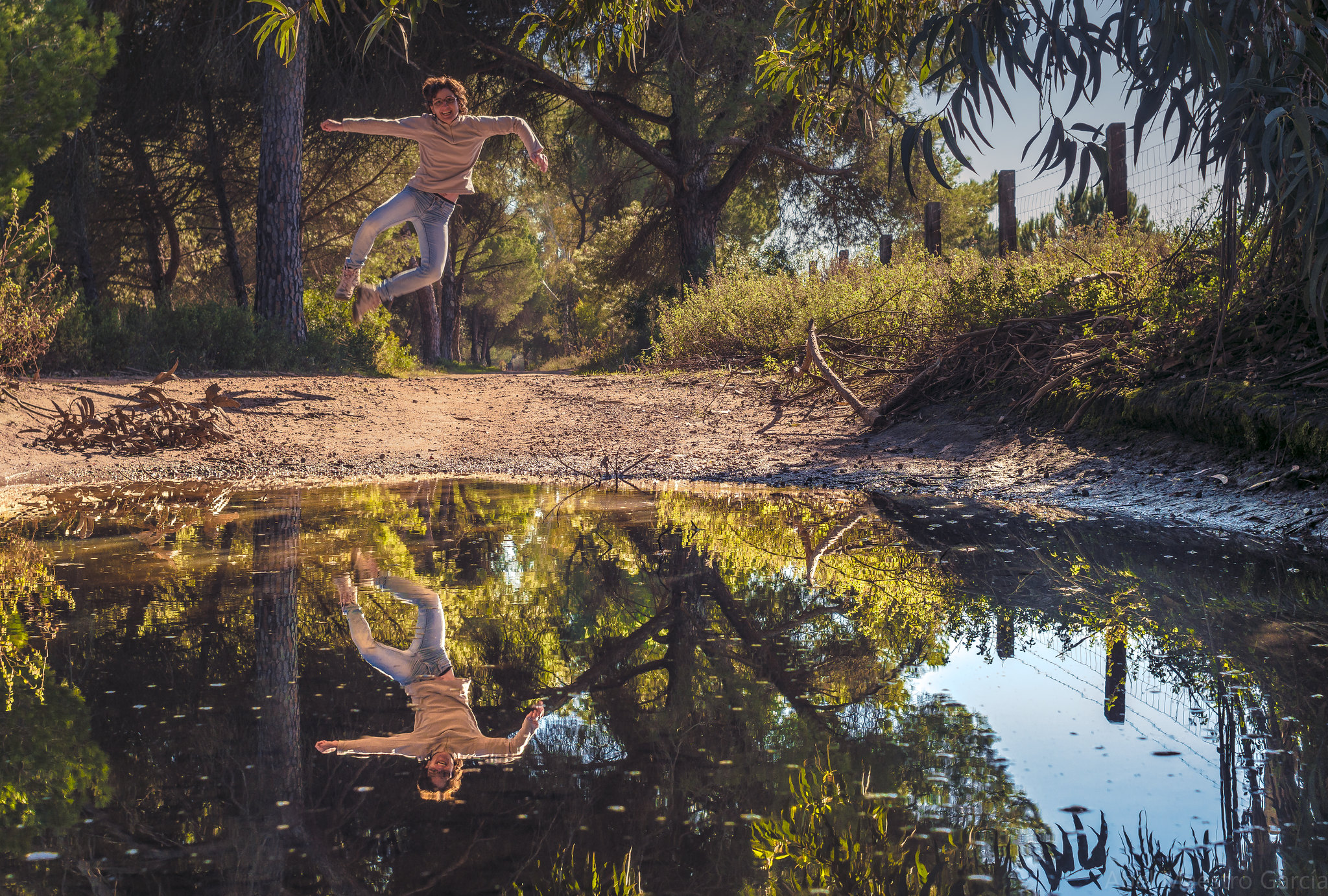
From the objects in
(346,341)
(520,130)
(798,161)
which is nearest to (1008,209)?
(520,130)

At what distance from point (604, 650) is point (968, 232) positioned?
35.0 metres

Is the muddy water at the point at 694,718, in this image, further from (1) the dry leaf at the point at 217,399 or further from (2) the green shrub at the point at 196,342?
(2) the green shrub at the point at 196,342

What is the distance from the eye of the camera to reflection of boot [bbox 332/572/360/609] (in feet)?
12.5

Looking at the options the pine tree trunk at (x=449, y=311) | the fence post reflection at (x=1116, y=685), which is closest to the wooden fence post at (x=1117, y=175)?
the fence post reflection at (x=1116, y=685)

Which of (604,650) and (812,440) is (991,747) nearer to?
(604,650)

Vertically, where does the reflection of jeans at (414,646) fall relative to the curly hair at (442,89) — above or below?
below

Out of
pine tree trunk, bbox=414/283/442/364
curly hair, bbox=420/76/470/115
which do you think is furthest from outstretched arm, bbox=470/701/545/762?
pine tree trunk, bbox=414/283/442/364

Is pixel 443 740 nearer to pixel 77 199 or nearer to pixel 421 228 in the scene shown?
pixel 421 228

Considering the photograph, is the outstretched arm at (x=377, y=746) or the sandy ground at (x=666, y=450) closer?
the outstretched arm at (x=377, y=746)

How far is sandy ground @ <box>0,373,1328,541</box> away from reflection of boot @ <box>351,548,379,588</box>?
130 inches

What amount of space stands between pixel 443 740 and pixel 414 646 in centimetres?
85

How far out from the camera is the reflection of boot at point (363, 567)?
420 cm

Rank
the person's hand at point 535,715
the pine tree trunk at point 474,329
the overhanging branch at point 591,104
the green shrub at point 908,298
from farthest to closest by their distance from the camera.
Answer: the pine tree trunk at point 474,329 < the overhanging branch at point 591,104 < the green shrub at point 908,298 < the person's hand at point 535,715

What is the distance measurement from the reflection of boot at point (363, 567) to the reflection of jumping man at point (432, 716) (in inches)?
15.1
